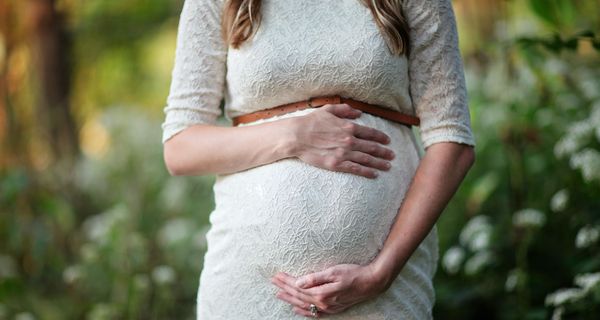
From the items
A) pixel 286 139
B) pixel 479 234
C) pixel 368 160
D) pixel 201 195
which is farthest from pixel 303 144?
pixel 201 195

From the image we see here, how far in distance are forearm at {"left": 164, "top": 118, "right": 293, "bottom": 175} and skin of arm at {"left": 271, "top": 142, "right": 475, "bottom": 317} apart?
287 millimetres

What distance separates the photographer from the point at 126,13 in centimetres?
849

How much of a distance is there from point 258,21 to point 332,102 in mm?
265

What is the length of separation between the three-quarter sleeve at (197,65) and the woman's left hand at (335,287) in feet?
1.61

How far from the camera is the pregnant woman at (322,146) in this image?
152 centimetres

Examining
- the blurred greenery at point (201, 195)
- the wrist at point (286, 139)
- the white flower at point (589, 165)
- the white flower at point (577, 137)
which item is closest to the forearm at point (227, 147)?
the wrist at point (286, 139)

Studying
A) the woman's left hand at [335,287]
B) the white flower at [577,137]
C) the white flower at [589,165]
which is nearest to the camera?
the woman's left hand at [335,287]

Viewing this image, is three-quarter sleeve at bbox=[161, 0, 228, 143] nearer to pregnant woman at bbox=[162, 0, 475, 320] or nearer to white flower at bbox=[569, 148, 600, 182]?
pregnant woman at bbox=[162, 0, 475, 320]

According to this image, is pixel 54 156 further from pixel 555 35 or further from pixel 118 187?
pixel 555 35

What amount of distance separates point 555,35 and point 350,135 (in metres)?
0.84

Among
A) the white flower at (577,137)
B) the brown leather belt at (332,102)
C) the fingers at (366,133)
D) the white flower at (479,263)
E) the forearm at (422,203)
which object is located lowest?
the white flower at (479,263)

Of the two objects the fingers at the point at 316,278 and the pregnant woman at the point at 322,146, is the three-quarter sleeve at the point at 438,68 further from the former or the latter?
the fingers at the point at 316,278

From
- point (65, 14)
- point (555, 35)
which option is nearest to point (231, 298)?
point (555, 35)

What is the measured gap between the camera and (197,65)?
1656 millimetres
